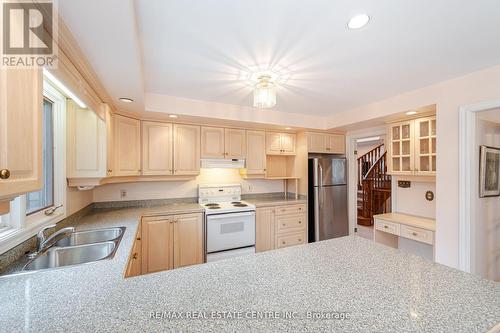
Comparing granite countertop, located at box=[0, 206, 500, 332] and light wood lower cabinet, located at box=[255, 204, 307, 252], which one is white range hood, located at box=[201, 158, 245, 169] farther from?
granite countertop, located at box=[0, 206, 500, 332]

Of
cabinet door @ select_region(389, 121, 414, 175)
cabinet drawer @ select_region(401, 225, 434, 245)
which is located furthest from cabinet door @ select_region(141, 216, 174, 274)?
cabinet door @ select_region(389, 121, 414, 175)

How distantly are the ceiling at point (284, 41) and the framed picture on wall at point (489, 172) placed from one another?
2.86 feet

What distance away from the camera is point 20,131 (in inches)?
30.1

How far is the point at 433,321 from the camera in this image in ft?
2.46

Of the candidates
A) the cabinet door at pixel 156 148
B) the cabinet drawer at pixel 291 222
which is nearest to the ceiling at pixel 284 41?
the cabinet door at pixel 156 148

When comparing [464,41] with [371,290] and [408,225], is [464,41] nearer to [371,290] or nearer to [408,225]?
[371,290]

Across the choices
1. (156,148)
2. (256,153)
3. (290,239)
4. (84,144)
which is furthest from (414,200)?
(84,144)

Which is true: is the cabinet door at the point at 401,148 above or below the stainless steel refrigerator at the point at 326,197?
above

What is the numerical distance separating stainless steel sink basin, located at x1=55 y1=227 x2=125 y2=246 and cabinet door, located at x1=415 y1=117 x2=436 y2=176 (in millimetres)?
3428

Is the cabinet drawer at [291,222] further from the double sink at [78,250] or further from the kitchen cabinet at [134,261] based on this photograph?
the double sink at [78,250]

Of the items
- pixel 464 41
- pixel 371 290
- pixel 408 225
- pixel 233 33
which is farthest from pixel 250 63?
pixel 408 225

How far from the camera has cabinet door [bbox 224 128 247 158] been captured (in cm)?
335

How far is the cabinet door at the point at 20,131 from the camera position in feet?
2.27

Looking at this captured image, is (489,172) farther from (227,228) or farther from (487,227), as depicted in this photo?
(227,228)
